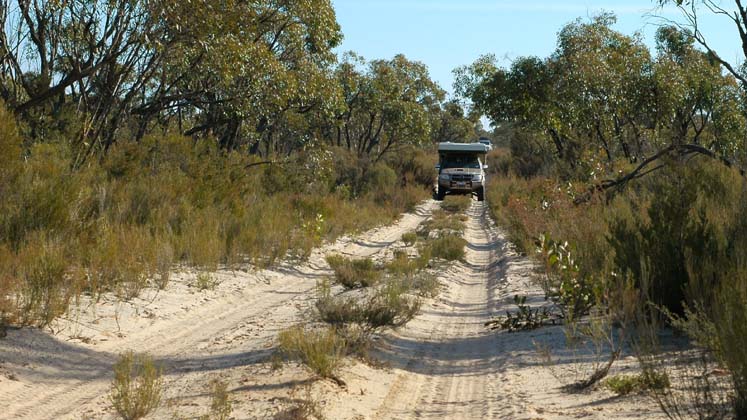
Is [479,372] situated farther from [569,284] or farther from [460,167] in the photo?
[460,167]

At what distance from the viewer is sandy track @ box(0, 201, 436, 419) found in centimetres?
663

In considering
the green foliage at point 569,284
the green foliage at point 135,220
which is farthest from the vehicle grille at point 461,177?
the green foliage at point 569,284

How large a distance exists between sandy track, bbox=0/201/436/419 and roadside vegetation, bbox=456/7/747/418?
9.90 feet

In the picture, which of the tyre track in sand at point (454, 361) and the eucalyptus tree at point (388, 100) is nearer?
the tyre track in sand at point (454, 361)

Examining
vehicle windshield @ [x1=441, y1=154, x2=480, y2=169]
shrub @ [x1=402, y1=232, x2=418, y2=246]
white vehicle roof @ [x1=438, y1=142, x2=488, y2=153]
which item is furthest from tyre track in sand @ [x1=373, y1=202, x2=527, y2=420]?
vehicle windshield @ [x1=441, y1=154, x2=480, y2=169]

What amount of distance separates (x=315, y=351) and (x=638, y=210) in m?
6.67

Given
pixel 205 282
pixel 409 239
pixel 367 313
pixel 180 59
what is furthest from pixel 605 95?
pixel 367 313

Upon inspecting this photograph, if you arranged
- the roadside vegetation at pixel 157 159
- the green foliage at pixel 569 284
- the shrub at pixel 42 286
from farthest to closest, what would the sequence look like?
the roadside vegetation at pixel 157 159 → the green foliage at pixel 569 284 → the shrub at pixel 42 286

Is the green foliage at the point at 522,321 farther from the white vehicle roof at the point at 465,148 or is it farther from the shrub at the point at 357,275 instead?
the white vehicle roof at the point at 465,148

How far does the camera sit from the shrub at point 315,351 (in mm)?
6836

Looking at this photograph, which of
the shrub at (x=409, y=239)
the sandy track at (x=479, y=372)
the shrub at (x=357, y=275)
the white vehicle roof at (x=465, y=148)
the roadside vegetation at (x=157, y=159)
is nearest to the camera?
the sandy track at (x=479, y=372)

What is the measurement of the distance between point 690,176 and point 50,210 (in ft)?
25.7

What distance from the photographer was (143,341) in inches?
348

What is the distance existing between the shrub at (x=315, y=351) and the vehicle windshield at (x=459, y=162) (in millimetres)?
30778
